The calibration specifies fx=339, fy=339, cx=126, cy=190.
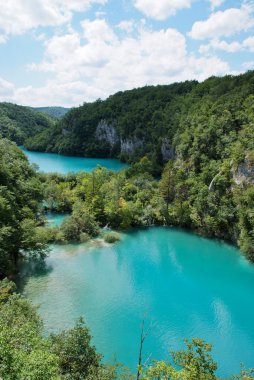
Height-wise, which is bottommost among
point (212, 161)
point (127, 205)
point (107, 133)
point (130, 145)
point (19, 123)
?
point (127, 205)

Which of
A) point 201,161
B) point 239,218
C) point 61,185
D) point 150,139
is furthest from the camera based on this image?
point 150,139

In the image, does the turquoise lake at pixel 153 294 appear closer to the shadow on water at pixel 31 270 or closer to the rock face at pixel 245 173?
the shadow on water at pixel 31 270

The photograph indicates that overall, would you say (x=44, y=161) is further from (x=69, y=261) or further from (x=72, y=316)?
(x=72, y=316)

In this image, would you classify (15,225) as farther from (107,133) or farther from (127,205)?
(107,133)

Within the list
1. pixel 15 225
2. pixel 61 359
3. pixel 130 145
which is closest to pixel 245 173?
pixel 15 225

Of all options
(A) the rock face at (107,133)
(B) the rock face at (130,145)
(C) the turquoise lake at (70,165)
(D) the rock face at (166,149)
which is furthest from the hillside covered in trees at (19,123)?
(D) the rock face at (166,149)

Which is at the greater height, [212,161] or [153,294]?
[212,161]

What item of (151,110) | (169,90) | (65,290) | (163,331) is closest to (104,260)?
(65,290)
